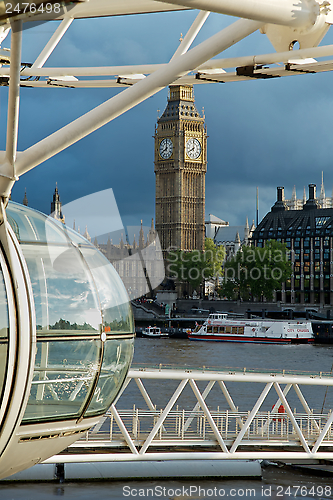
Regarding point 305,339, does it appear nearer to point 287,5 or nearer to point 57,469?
point 57,469

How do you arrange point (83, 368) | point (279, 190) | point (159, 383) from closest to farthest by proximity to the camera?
point (83, 368), point (159, 383), point (279, 190)

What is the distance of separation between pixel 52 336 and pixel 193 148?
92.6 m

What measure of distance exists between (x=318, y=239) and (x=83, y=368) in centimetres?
7531

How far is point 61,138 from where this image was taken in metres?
3.28

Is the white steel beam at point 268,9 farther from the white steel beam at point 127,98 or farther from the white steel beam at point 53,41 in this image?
the white steel beam at point 53,41

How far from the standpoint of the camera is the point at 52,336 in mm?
3676

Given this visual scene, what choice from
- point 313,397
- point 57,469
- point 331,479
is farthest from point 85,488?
point 313,397

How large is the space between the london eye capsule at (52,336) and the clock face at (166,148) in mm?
91656

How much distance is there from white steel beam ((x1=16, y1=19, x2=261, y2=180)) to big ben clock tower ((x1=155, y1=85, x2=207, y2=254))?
300ft

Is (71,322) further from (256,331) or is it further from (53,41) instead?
(256,331)

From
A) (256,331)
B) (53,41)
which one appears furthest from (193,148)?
(53,41)

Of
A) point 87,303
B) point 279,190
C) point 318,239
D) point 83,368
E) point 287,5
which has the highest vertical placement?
point 279,190
